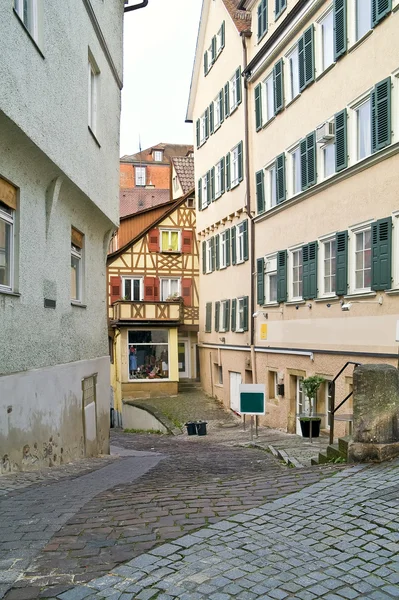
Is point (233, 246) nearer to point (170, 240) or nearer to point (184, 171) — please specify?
point (170, 240)

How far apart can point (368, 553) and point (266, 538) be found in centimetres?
79

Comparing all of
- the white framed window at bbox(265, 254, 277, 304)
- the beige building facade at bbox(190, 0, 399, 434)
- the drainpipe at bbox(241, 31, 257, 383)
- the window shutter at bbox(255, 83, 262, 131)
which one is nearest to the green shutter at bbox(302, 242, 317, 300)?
the beige building facade at bbox(190, 0, 399, 434)

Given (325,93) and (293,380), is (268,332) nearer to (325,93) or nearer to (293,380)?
(293,380)

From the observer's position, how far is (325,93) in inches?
676

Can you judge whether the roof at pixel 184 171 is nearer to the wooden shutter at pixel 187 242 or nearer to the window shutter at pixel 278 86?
the wooden shutter at pixel 187 242

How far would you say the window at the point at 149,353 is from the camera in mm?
32719

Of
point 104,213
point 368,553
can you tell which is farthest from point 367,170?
point 368,553

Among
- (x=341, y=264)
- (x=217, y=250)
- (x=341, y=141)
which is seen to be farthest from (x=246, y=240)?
(x=341, y=264)

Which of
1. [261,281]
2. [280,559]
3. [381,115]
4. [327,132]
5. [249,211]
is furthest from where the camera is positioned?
[249,211]

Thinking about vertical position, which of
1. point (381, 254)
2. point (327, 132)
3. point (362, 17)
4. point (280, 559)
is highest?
point (362, 17)

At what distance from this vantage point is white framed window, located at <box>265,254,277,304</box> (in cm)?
2139

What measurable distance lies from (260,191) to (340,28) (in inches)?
285

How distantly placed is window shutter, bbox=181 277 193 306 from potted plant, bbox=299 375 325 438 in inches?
738

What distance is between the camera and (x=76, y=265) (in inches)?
512
